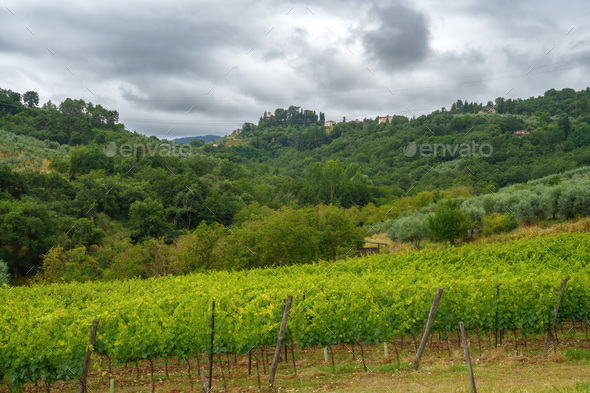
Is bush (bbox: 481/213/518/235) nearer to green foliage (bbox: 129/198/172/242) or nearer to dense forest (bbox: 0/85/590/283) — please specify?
dense forest (bbox: 0/85/590/283)

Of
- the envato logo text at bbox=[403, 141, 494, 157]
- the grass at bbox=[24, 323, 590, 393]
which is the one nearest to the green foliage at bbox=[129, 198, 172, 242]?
the grass at bbox=[24, 323, 590, 393]

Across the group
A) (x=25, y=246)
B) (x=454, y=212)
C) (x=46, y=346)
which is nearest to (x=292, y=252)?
(x=454, y=212)

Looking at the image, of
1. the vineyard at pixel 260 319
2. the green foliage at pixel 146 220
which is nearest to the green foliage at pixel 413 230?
the vineyard at pixel 260 319

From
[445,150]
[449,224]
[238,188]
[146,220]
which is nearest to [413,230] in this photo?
[449,224]

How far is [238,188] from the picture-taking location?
72.8 meters

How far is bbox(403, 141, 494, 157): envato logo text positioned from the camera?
80562mm

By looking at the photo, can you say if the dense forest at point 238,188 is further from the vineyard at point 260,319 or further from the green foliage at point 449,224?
the vineyard at point 260,319

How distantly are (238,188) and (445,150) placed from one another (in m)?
48.1

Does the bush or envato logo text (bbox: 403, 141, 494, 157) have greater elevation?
envato logo text (bbox: 403, 141, 494, 157)

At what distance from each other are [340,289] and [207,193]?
2159 inches

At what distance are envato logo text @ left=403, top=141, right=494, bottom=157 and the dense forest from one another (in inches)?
19.2

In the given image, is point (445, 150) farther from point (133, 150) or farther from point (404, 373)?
point (404, 373)

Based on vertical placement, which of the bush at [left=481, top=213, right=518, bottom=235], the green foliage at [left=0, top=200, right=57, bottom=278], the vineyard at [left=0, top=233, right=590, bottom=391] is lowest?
the vineyard at [left=0, top=233, right=590, bottom=391]

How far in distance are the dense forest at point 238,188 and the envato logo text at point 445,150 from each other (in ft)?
1.60
